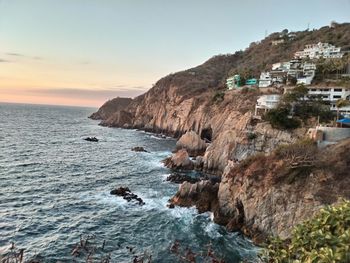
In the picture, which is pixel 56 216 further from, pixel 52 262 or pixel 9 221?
pixel 52 262

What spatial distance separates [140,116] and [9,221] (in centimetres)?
10414

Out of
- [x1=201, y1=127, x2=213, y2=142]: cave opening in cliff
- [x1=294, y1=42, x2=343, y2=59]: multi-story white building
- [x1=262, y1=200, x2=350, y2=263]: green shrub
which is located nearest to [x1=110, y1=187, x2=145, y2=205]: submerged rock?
[x1=262, y1=200, x2=350, y2=263]: green shrub

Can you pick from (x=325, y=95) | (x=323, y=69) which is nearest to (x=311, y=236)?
(x=325, y=95)

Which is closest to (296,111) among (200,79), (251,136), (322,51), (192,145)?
(251,136)

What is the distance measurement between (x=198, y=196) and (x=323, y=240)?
31.2 m

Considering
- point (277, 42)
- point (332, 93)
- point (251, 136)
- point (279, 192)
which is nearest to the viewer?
point (279, 192)

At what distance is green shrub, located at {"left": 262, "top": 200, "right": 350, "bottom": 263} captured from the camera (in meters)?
8.95

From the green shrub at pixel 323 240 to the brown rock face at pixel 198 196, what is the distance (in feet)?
90.6

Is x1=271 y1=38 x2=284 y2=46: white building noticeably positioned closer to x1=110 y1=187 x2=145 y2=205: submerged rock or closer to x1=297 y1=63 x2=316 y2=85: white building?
x1=297 y1=63 x2=316 y2=85: white building

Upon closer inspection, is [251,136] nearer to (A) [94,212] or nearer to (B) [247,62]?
(A) [94,212]

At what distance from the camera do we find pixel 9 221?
110 feet

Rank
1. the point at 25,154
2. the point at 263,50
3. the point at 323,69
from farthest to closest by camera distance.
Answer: the point at 263,50 → the point at 323,69 → the point at 25,154

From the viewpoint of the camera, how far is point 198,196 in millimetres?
40688

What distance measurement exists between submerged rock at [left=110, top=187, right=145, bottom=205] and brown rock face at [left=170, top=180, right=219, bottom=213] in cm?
432
